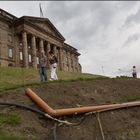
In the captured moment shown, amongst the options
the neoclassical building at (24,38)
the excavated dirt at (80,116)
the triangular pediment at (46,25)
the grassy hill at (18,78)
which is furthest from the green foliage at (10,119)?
the triangular pediment at (46,25)

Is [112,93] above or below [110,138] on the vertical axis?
above

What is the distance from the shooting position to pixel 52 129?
32.3 feet

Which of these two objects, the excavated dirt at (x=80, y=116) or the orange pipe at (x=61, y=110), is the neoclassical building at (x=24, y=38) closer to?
the excavated dirt at (x=80, y=116)

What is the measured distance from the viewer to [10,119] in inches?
392

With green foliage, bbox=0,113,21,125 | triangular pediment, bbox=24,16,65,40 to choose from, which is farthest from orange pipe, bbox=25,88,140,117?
triangular pediment, bbox=24,16,65,40

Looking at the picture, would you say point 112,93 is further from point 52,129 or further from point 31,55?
point 31,55

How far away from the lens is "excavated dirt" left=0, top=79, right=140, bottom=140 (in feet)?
32.1

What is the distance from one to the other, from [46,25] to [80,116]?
227ft

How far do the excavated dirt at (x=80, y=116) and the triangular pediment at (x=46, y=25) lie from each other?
56.4 metres

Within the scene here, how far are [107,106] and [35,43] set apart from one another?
2558 inches

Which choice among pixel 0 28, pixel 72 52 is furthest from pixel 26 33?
pixel 72 52

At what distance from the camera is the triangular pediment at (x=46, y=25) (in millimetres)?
72225

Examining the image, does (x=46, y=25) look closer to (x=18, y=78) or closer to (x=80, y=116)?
(x=18, y=78)

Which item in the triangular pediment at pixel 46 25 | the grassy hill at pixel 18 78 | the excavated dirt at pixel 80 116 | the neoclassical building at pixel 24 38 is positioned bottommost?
the excavated dirt at pixel 80 116
